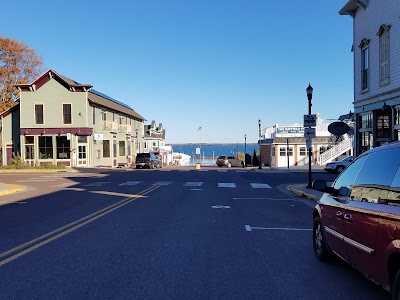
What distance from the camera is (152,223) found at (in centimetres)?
1051

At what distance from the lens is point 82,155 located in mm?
43969

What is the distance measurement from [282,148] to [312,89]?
2882cm

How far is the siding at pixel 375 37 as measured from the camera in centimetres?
1630

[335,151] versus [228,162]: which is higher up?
[335,151]

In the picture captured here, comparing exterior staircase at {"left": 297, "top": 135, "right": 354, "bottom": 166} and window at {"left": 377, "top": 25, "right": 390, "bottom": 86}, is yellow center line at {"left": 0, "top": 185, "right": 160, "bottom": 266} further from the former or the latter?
exterior staircase at {"left": 297, "top": 135, "right": 354, "bottom": 166}

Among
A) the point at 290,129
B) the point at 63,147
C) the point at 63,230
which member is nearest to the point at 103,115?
the point at 63,147

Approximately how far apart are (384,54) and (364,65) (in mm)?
2266

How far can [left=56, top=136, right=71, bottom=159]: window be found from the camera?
4341 centimetres

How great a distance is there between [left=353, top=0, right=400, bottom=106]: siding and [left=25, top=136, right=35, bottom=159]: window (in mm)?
33703

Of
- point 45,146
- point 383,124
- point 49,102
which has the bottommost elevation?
point 45,146

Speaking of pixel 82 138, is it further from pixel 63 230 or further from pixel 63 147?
pixel 63 230

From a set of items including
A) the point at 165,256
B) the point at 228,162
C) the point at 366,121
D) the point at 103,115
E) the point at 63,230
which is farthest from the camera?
the point at 228,162

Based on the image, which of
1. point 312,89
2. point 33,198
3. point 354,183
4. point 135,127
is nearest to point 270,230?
point 354,183

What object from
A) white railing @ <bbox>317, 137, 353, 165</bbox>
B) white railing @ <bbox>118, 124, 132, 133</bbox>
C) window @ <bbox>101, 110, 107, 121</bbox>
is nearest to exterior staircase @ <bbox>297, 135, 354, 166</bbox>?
white railing @ <bbox>317, 137, 353, 165</bbox>
